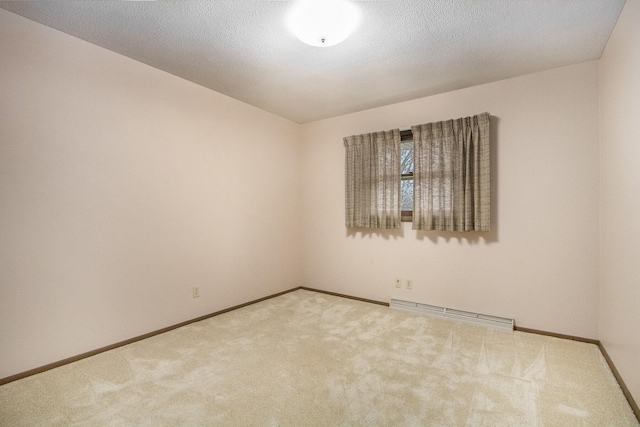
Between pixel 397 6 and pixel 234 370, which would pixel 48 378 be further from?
pixel 397 6

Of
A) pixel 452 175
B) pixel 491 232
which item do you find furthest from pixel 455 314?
pixel 452 175

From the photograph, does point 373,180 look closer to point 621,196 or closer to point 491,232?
point 491,232

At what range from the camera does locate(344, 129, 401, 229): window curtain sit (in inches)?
137

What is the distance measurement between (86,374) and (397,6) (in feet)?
10.5

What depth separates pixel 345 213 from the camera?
388 centimetres

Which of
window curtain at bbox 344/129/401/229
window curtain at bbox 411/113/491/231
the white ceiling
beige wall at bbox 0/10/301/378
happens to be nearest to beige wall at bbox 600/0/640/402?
the white ceiling

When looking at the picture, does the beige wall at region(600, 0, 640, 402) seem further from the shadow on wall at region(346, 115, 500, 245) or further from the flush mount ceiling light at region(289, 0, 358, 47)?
the flush mount ceiling light at region(289, 0, 358, 47)

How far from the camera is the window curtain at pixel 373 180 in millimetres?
3486

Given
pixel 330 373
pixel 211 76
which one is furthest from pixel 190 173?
pixel 330 373

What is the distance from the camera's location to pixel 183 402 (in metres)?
1.72

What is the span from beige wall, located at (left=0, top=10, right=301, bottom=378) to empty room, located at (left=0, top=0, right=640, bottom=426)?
0.05ft

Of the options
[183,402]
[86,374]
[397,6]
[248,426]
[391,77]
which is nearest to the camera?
[248,426]


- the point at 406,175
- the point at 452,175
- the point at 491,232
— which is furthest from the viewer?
the point at 406,175

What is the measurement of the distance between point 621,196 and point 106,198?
12.3ft
